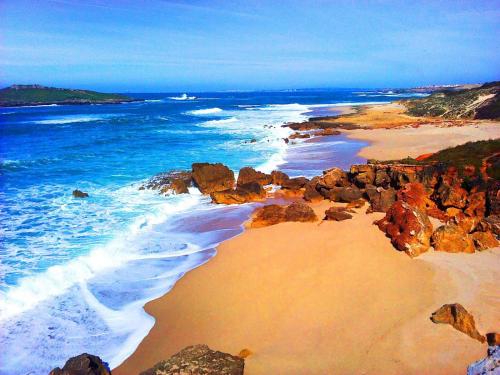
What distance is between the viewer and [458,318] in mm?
6188

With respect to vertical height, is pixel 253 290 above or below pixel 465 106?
below

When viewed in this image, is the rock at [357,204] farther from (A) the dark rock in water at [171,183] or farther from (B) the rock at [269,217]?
(A) the dark rock in water at [171,183]

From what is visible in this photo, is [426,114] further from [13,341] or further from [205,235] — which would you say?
[13,341]

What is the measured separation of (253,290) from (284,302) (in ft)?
2.62

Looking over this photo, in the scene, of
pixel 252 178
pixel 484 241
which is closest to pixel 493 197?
pixel 484 241

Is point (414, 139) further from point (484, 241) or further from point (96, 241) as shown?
point (96, 241)

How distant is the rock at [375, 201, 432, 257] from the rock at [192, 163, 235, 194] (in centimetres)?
827

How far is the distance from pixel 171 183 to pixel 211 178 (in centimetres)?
174

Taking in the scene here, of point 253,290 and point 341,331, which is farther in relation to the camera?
point 253,290

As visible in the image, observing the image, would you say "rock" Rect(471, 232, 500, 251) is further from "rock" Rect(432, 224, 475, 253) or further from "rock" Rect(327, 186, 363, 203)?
"rock" Rect(327, 186, 363, 203)

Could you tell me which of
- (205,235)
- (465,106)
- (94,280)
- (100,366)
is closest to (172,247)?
(205,235)

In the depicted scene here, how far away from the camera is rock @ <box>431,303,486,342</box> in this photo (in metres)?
6.03

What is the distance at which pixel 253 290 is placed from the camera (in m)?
7.98

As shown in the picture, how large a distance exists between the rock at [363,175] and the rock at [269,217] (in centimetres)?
371
